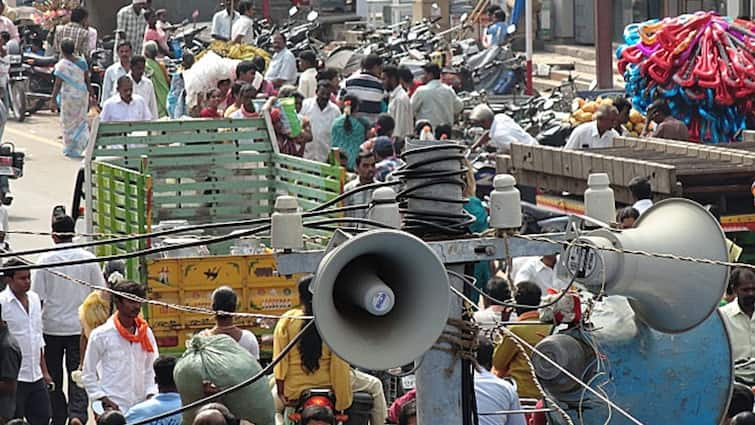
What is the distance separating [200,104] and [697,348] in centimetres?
1464

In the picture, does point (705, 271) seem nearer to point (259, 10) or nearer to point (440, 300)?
point (440, 300)

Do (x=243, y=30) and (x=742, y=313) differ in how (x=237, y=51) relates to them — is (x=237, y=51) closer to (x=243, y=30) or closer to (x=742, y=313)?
(x=243, y=30)

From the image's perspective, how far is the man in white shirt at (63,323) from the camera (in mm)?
11891

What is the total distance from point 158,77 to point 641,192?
12.5 meters

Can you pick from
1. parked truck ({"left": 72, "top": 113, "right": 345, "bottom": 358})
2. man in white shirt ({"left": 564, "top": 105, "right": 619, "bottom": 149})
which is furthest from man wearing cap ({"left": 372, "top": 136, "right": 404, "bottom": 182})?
man in white shirt ({"left": 564, "top": 105, "right": 619, "bottom": 149})

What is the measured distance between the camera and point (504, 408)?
8812 mm

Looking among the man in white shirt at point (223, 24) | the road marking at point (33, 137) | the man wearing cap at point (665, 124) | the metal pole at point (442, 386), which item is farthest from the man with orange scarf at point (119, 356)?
the man in white shirt at point (223, 24)

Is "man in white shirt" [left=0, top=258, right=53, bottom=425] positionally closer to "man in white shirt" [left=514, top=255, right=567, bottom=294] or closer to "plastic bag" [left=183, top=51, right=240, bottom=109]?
"man in white shirt" [left=514, top=255, right=567, bottom=294]

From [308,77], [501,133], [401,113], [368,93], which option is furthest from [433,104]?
[308,77]

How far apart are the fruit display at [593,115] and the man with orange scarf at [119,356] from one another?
699 centimetres

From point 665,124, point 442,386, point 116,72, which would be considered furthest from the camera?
point 116,72

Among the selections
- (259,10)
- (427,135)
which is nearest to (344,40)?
(259,10)

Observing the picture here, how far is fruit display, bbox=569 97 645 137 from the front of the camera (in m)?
16.8

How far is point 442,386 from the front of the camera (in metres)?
6.27
